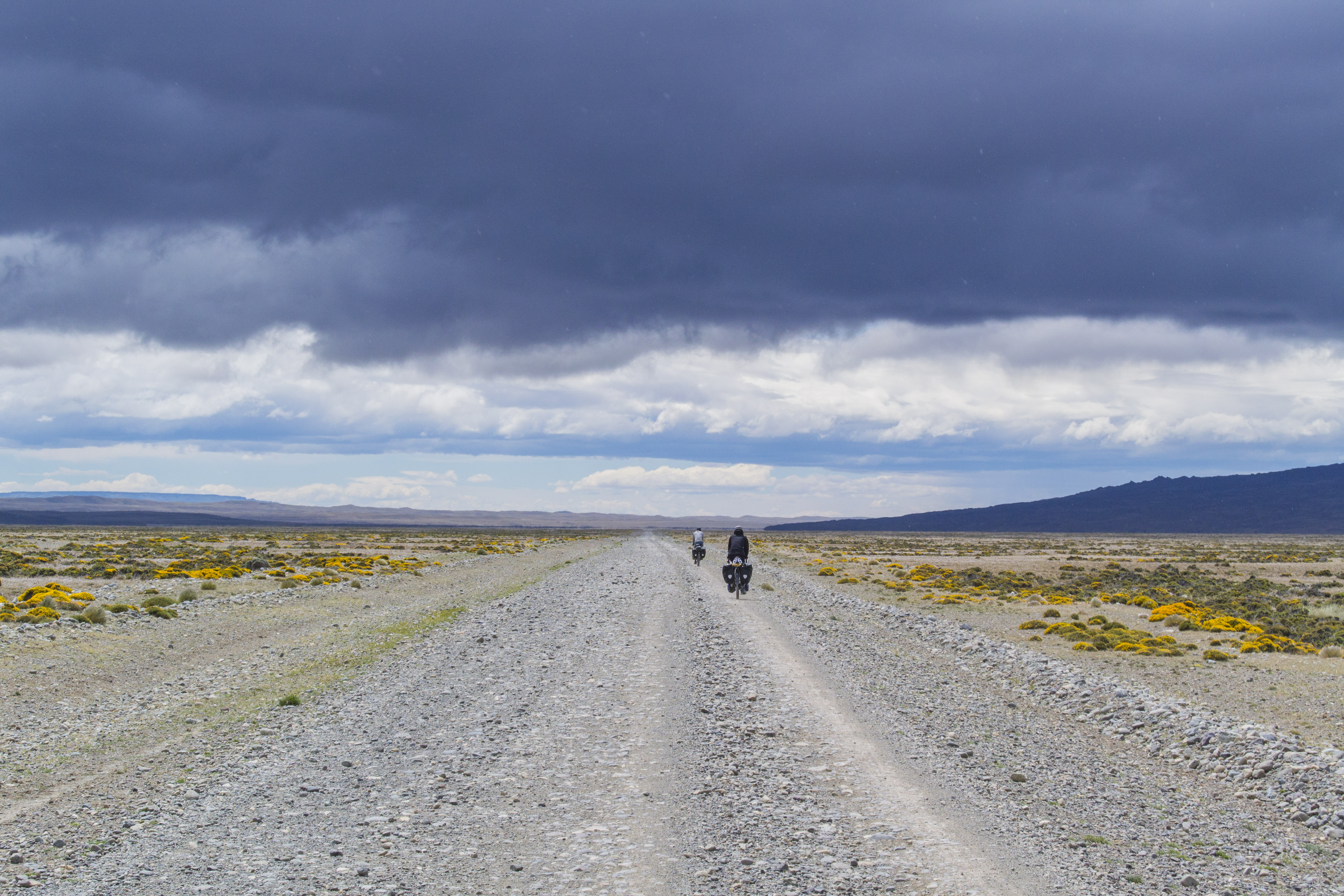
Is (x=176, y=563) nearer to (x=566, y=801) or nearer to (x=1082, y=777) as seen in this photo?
(x=566, y=801)

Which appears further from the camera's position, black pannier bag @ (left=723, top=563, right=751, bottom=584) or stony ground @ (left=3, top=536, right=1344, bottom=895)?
black pannier bag @ (left=723, top=563, right=751, bottom=584)

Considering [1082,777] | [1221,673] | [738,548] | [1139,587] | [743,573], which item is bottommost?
[1139,587]

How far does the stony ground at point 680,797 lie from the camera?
671 centimetres

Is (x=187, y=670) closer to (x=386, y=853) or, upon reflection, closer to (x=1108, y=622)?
(x=386, y=853)

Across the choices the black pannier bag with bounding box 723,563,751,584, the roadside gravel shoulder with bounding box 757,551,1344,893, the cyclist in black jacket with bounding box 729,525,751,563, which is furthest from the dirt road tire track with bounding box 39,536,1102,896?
the cyclist in black jacket with bounding box 729,525,751,563

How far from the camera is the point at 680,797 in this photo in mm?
8469

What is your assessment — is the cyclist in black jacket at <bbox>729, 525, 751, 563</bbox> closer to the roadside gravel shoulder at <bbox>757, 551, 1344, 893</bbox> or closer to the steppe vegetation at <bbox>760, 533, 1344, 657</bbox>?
the steppe vegetation at <bbox>760, 533, 1344, 657</bbox>

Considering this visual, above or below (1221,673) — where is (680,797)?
above

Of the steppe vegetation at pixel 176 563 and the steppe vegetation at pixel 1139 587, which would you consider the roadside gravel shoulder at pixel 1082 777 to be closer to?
the steppe vegetation at pixel 1139 587

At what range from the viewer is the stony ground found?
6.71 m

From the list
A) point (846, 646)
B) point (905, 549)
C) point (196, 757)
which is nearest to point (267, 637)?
point (196, 757)

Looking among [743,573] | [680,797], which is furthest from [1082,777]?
[743,573]

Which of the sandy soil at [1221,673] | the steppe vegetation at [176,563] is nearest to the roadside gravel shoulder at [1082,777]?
the sandy soil at [1221,673]

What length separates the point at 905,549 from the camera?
4328 inches
